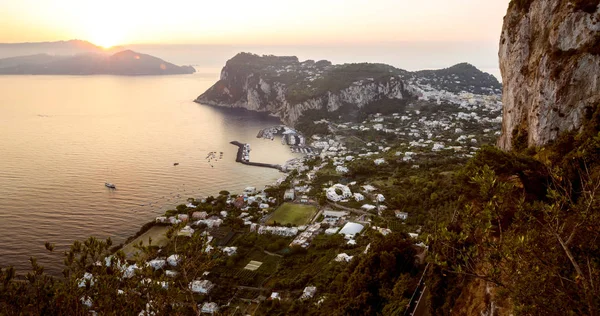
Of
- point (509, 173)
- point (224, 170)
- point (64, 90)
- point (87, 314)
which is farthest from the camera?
point (64, 90)

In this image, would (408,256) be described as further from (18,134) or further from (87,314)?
(18,134)

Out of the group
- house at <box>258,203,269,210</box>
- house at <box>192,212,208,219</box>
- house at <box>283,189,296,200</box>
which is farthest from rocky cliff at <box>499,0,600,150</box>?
house at <box>192,212,208,219</box>

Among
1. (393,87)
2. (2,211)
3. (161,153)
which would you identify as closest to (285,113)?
(393,87)

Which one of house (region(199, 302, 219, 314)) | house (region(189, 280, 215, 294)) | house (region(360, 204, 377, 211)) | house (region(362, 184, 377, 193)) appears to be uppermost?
house (region(362, 184, 377, 193))

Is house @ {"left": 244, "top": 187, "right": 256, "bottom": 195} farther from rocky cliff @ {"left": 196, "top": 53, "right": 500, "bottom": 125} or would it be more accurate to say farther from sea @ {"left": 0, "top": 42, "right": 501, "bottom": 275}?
rocky cliff @ {"left": 196, "top": 53, "right": 500, "bottom": 125}

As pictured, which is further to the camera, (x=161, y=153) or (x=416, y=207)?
(x=161, y=153)

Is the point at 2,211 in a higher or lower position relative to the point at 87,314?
Result: lower
